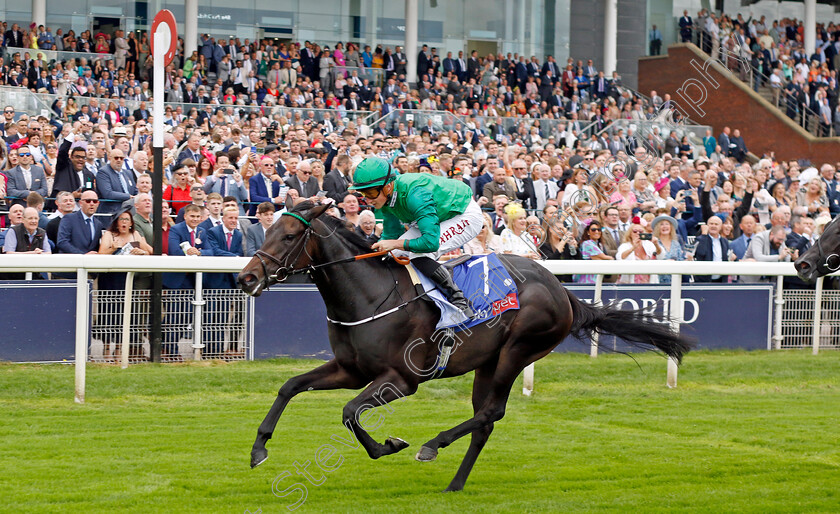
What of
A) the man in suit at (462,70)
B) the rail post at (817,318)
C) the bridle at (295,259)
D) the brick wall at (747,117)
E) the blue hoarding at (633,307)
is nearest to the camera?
the bridle at (295,259)

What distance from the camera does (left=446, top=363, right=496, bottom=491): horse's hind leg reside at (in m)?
5.12

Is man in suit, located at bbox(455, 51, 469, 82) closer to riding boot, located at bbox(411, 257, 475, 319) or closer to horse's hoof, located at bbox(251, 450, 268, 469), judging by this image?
riding boot, located at bbox(411, 257, 475, 319)

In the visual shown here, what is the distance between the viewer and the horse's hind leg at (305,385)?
4.75 meters

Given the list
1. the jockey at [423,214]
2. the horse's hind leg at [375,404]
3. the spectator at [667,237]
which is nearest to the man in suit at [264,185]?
the spectator at [667,237]

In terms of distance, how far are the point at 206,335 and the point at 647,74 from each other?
20.5m

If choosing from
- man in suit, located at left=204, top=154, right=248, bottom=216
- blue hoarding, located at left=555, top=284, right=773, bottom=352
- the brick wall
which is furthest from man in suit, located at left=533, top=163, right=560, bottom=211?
the brick wall

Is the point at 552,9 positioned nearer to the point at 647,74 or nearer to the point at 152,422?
the point at 647,74

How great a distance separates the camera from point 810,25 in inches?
1061

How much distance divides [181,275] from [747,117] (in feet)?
61.6

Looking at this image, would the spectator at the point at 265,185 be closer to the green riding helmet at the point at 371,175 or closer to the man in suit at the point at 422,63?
the green riding helmet at the point at 371,175

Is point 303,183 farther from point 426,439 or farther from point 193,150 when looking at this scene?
point 426,439

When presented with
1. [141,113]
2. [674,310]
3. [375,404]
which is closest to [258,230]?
[674,310]

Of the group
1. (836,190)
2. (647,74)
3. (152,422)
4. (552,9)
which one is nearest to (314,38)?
(552,9)

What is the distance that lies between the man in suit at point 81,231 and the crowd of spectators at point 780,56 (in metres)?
19.2
